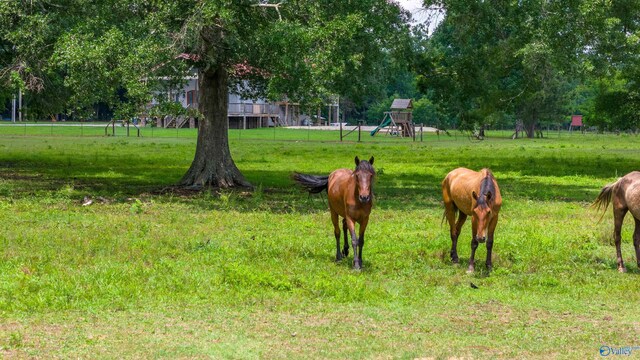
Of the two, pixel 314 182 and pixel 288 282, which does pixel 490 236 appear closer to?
pixel 288 282

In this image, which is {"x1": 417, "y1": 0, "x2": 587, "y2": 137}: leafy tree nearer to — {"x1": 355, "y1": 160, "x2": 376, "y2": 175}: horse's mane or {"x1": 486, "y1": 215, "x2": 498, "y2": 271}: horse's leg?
{"x1": 486, "y1": 215, "x2": 498, "y2": 271}: horse's leg

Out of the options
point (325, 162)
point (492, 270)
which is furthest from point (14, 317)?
point (325, 162)

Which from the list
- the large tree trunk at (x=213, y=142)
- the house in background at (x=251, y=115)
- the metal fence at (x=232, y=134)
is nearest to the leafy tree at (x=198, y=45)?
the large tree trunk at (x=213, y=142)

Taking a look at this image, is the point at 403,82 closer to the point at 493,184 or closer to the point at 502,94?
the point at 502,94

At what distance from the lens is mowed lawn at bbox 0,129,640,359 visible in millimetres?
9547

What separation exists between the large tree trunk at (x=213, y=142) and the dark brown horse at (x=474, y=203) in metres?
12.3

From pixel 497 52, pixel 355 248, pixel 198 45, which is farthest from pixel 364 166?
pixel 497 52

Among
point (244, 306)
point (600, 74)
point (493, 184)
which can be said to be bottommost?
point (244, 306)

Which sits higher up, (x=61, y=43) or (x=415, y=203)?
(x=61, y=43)

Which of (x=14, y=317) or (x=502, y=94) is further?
(x=502, y=94)

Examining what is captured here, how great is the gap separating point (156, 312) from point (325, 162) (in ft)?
92.2

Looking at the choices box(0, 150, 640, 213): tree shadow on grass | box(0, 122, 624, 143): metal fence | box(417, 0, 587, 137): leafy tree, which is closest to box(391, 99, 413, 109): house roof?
box(0, 122, 624, 143): metal fence

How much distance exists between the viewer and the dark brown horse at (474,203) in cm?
1327

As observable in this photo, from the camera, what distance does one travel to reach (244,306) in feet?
36.8
